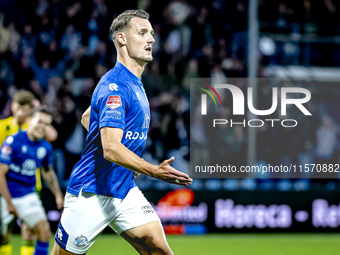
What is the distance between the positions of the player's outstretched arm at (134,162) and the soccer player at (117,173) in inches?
2.7

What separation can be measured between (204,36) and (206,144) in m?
3.28

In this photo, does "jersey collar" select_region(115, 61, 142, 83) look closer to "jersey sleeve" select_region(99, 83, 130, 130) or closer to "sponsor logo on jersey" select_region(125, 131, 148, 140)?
"jersey sleeve" select_region(99, 83, 130, 130)

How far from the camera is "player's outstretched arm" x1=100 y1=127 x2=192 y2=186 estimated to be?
2.74 metres

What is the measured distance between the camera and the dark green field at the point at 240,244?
7523mm

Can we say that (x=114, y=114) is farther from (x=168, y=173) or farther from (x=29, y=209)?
(x=29, y=209)

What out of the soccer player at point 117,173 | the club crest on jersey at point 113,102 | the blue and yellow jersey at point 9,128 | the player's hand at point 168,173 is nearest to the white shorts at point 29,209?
the blue and yellow jersey at point 9,128

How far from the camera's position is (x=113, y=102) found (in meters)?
2.96

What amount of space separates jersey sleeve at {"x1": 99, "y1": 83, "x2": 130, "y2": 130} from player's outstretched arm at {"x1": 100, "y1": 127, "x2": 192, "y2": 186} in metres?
0.04

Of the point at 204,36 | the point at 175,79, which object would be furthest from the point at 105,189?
the point at 204,36

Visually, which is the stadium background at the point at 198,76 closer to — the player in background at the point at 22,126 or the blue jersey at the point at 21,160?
the player in background at the point at 22,126

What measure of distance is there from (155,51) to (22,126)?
5473 millimetres

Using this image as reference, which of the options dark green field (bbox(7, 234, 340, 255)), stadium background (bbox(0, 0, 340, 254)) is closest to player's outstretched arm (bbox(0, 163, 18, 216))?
dark green field (bbox(7, 234, 340, 255))

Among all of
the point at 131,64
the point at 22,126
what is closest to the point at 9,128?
the point at 22,126

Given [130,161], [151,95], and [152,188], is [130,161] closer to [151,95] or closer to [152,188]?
[152,188]
